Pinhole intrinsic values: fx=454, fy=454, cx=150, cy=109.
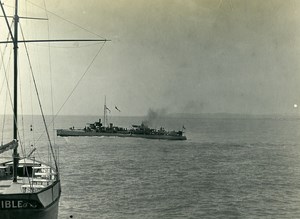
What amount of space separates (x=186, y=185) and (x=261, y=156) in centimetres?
3316

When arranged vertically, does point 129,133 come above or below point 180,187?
above

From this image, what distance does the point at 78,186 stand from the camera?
45.1 meters

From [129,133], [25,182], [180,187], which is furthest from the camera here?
[129,133]

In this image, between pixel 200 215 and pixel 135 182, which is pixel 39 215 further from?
pixel 135 182

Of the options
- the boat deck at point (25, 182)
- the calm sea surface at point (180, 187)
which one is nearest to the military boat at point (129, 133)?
the calm sea surface at point (180, 187)

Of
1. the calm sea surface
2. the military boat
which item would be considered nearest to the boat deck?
Answer: the calm sea surface

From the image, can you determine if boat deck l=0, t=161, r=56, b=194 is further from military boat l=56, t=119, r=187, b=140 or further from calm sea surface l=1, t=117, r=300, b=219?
military boat l=56, t=119, r=187, b=140

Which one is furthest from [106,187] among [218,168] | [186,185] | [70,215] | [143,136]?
[143,136]

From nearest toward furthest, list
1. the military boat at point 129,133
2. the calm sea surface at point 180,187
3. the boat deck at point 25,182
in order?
the boat deck at point 25,182, the calm sea surface at point 180,187, the military boat at point 129,133

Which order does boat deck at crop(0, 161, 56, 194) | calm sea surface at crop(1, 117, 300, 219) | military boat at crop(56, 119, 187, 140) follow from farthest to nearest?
military boat at crop(56, 119, 187, 140) → calm sea surface at crop(1, 117, 300, 219) → boat deck at crop(0, 161, 56, 194)

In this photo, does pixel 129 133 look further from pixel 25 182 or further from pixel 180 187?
pixel 25 182

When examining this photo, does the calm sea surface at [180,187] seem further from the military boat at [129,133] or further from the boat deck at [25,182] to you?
the military boat at [129,133]

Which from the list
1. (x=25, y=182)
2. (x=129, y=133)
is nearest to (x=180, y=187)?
(x=25, y=182)

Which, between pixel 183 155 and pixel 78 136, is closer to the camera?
pixel 183 155
